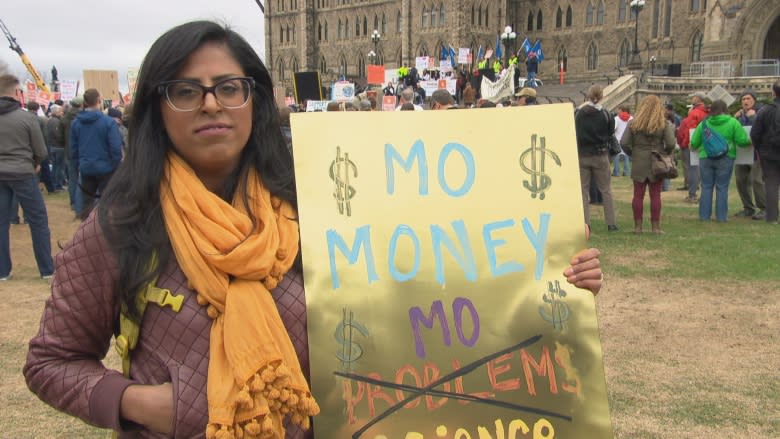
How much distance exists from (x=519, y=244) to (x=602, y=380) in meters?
0.37

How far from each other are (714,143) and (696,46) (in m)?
31.3

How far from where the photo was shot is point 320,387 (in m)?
1.55

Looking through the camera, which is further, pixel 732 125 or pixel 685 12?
pixel 685 12

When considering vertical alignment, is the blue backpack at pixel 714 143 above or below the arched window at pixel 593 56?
below

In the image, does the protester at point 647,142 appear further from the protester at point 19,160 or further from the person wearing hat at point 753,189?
the protester at point 19,160

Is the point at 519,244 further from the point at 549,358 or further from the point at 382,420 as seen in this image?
the point at 382,420

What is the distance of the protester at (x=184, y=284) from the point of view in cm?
138

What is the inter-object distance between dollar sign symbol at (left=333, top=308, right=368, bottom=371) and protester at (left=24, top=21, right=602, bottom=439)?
0.09 metres

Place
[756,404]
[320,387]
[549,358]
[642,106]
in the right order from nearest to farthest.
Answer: [320,387] < [549,358] < [756,404] < [642,106]

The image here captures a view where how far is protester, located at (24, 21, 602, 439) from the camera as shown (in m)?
1.38

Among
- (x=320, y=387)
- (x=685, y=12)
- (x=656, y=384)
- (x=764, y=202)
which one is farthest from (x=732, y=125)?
(x=685, y=12)

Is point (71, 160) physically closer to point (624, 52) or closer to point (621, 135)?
point (621, 135)

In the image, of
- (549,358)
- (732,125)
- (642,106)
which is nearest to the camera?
(549,358)

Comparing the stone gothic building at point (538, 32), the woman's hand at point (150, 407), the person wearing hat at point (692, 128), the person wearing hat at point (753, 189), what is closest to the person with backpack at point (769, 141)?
the person wearing hat at point (753, 189)
